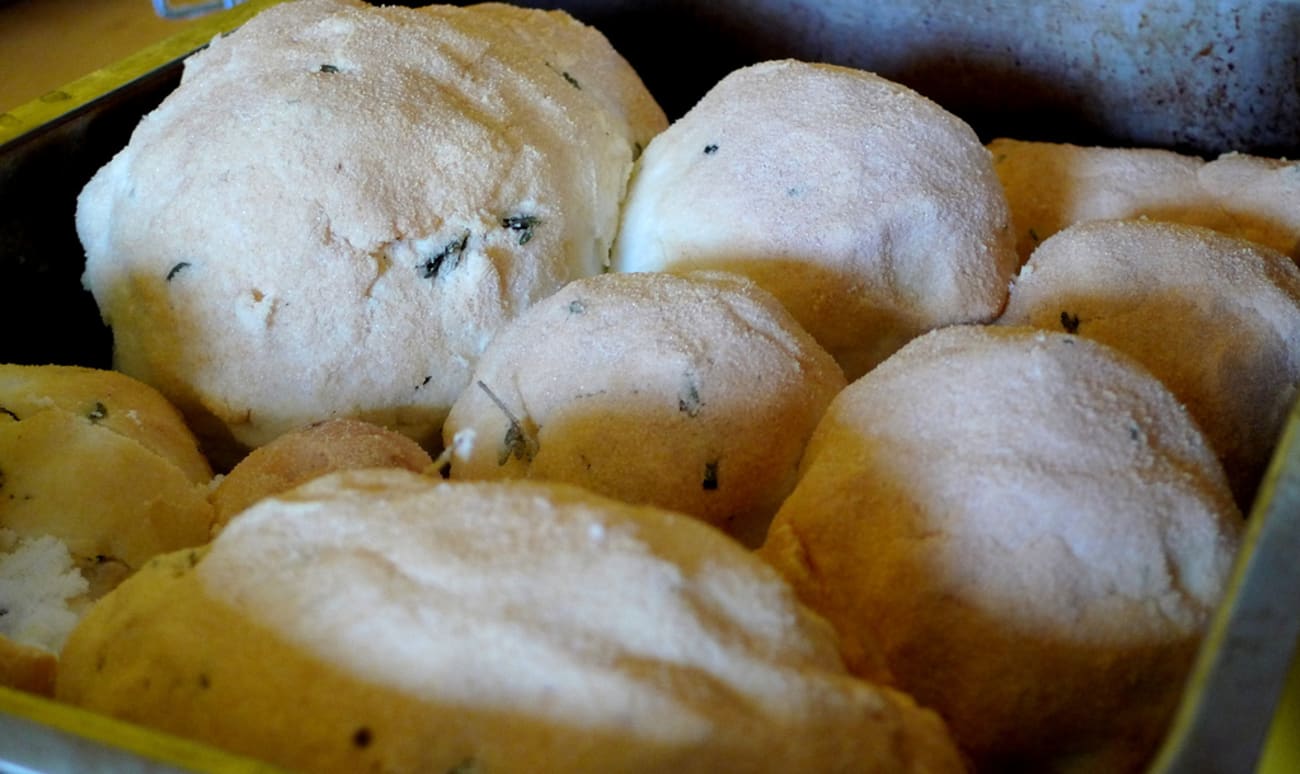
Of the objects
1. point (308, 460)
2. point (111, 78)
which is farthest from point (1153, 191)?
point (111, 78)

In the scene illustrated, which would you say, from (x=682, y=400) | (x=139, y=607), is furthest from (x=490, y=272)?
(x=139, y=607)

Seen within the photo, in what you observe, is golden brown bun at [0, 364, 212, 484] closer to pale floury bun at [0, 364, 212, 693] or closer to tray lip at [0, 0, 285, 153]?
pale floury bun at [0, 364, 212, 693]

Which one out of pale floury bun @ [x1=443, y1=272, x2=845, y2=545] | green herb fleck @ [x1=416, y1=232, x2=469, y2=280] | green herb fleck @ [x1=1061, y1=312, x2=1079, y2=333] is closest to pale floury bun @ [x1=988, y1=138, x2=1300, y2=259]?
green herb fleck @ [x1=1061, y1=312, x2=1079, y2=333]

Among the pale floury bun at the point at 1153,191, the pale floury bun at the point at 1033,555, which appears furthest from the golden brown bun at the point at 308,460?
the pale floury bun at the point at 1153,191

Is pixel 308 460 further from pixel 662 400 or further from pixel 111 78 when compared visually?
pixel 111 78

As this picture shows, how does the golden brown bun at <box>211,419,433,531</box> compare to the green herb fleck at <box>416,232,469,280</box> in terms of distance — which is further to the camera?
the green herb fleck at <box>416,232,469,280</box>

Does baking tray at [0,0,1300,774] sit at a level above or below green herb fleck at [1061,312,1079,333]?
above

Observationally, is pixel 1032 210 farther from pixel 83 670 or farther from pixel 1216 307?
pixel 83 670
